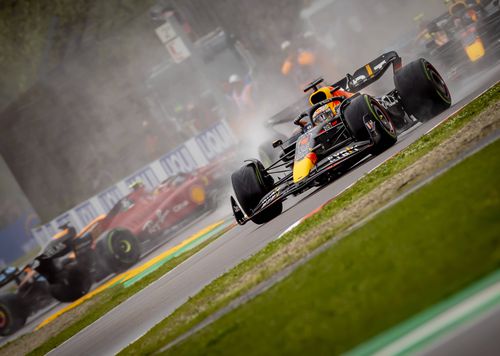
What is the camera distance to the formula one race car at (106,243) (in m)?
17.5

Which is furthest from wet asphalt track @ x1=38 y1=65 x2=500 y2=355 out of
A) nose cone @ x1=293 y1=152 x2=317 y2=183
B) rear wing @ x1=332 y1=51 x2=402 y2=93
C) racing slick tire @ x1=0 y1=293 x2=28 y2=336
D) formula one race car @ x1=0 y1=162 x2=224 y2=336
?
racing slick tire @ x1=0 y1=293 x2=28 y2=336

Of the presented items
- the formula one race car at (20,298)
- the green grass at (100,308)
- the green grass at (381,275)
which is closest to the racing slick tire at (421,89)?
the green grass at (100,308)

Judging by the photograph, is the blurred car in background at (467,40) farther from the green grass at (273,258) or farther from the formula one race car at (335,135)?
the green grass at (273,258)

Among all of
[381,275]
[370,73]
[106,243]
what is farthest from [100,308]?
[381,275]

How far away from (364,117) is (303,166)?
1169mm

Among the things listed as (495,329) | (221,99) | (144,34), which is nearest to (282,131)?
(495,329)

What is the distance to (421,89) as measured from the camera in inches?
435

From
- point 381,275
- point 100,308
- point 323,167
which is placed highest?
point 323,167

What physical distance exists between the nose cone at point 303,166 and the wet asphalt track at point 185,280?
483 millimetres

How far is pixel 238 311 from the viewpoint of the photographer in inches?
232

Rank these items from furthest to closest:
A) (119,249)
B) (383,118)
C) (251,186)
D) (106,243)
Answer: (119,249) < (106,243) < (251,186) < (383,118)

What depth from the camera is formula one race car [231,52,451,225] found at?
982 cm

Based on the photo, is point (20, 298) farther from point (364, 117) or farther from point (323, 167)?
point (364, 117)

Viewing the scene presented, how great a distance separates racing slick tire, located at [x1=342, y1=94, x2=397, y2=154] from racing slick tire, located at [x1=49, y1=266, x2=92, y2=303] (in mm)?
10403
